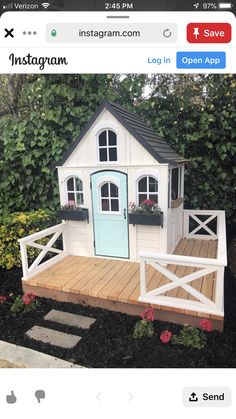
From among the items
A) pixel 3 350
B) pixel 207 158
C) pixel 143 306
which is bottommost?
pixel 3 350

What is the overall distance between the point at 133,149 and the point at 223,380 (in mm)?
2809

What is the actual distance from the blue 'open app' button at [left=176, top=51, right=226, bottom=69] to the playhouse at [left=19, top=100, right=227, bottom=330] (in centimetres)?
145

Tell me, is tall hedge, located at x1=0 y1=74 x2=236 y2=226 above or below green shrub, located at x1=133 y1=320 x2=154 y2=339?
above

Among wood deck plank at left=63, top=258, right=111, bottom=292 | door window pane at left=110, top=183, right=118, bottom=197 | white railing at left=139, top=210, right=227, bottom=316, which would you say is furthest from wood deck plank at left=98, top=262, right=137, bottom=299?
door window pane at left=110, top=183, right=118, bottom=197

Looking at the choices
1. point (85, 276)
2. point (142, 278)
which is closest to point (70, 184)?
point (85, 276)

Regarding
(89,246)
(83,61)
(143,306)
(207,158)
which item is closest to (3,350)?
(143,306)

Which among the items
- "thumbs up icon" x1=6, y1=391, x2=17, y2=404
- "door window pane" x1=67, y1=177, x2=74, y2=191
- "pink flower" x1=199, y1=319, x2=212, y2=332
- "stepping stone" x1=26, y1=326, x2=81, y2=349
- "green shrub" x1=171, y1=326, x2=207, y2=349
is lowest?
"stepping stone" x1=26, y1=326, x2=81, y2=349

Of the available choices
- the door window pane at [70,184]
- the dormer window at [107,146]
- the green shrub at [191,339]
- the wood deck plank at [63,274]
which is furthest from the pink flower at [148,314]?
the door window pane at [70,184]

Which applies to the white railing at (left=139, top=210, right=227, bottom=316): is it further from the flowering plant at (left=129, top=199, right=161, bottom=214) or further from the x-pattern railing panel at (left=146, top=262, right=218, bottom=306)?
the flowering plant at (left=129, top=199, right=161, bottom=214)

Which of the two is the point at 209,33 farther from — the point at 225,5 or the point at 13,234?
the point at 13,234

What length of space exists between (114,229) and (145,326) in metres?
1.64

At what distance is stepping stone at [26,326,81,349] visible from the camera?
2.58 m

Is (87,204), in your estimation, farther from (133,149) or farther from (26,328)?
(26,328)

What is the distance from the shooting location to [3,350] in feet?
8.26
